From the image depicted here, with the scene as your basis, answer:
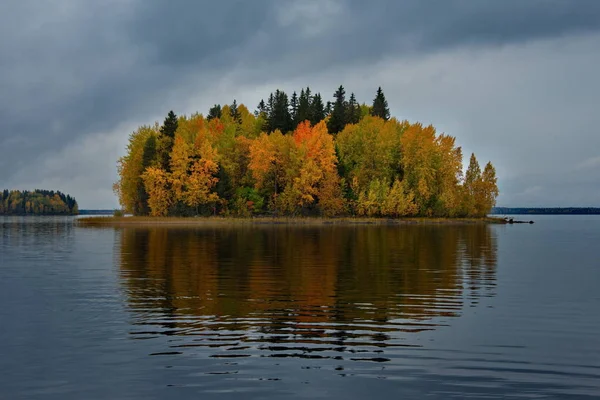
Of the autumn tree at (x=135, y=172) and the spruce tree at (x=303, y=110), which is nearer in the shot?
the autumn tree at (x=135, y=172)

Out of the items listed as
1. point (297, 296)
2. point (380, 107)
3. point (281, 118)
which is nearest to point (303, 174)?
point (281, 118)

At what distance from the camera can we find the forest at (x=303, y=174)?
116750 mm

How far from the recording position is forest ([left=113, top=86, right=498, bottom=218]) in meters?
117

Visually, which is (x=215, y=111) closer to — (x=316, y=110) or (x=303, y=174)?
(x=316, y=110)

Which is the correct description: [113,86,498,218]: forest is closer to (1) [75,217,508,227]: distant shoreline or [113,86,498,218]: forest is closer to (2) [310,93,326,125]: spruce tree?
(1) [75,217,508,227]: distant shoreline

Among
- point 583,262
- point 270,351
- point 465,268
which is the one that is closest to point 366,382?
point 270,351

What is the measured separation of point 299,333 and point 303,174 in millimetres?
98326

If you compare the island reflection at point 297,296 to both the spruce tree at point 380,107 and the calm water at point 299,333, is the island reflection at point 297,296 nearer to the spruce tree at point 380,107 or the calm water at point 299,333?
the calm water at point 299,333

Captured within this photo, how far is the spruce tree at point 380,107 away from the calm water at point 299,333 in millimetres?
140659

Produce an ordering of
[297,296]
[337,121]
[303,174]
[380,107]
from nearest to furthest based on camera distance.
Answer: [297,296]
[303,174]
[337,121]
[380,107]

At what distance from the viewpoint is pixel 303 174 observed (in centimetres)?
11456

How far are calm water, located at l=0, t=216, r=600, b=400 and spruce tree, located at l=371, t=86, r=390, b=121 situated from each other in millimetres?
140659

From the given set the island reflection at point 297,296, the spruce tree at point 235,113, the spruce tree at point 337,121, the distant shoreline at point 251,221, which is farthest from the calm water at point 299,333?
the spruce tree at point 235,113

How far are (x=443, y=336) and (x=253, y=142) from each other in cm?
10819
